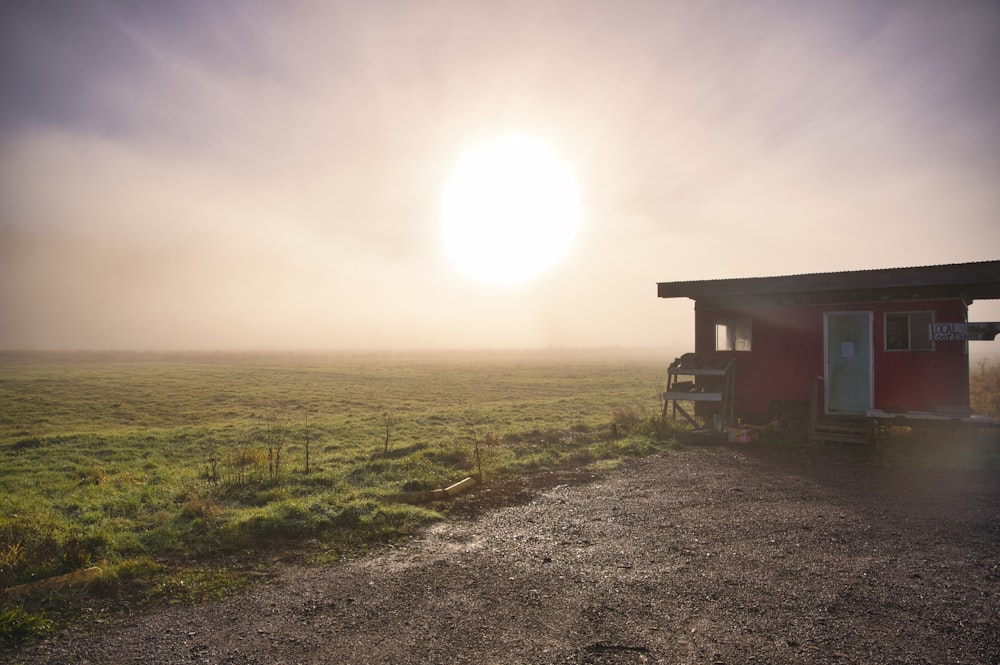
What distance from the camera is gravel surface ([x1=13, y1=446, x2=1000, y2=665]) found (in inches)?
186

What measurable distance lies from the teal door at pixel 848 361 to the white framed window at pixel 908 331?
455mm

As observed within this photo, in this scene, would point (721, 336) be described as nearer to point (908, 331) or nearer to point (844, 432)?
point (844, 432)

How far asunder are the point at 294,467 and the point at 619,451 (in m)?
7.94

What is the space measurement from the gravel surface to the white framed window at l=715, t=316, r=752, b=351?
308 inches

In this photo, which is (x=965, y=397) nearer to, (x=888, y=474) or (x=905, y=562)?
(x=888, y=474)

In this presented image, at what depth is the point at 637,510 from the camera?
9031 mm

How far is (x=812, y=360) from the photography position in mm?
15531

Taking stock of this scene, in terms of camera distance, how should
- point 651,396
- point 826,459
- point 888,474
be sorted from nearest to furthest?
point 888,474 → point 826,459 → point 651,396

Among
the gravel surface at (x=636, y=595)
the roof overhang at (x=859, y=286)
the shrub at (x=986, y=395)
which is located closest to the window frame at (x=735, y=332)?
the roof overhang at (x=859, y=286)

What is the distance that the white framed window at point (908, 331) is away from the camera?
47.2 ft

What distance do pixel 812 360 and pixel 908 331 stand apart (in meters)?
2.32

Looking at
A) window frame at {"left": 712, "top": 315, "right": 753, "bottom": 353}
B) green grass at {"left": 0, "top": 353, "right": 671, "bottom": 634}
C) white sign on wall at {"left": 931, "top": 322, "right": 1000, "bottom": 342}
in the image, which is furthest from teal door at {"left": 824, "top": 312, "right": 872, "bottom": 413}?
green grass at {"left": 0, "top": 353, "right": 671, "bottom": 634}

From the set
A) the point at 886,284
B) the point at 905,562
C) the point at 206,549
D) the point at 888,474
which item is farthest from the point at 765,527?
the point at 886,284

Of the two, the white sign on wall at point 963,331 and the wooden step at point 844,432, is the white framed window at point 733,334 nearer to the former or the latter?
the wooden step at point 844,432
